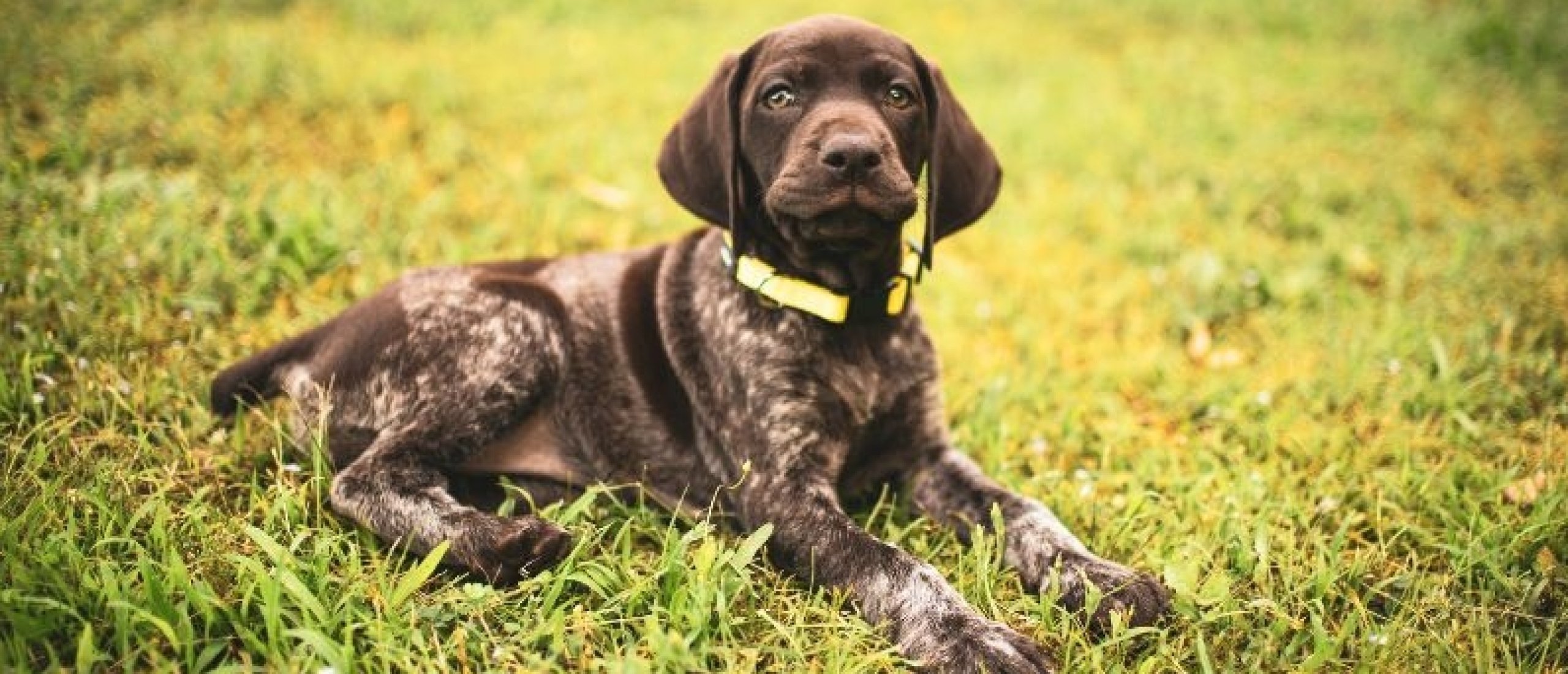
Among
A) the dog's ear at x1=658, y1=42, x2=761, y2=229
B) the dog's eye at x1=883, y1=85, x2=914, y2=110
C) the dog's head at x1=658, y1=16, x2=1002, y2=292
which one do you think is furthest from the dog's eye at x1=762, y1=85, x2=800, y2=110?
the dog's eye at x1=883, y1=85, x2=914, y2=110

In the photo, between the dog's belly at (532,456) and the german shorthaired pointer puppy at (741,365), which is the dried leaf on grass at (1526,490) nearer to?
the german shorthaired pointer puppy at (741,365)

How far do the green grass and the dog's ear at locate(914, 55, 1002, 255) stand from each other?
40.1 inches

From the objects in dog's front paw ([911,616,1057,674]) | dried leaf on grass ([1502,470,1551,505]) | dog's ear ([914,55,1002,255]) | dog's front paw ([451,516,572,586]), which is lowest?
dried leaf on grass ([1502,470,1551,505])

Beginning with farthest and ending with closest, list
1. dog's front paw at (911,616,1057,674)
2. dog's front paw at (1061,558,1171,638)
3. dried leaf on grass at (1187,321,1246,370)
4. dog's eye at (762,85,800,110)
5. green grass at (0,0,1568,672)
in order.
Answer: dried leaf on grass at (1187,321,1246,370) → dog's eye at (762,85,800,110) → dog's front paw at (1061,558,1171,638) → green grass at (0,0,1568,672) → dog's front paw at (911,616,1057,674)

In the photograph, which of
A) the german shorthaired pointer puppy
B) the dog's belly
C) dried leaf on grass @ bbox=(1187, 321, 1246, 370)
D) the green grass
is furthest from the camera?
dried leaf on grass @ bbox=(1187, 321, 1246, 370)

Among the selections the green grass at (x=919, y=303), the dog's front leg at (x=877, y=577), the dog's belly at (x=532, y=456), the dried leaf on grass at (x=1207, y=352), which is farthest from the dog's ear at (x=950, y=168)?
the dried leaf on grass at (x=1207, y=352)

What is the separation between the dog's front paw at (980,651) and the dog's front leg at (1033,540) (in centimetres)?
28

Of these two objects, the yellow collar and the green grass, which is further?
the yellow collar

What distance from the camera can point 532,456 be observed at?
3.63 m

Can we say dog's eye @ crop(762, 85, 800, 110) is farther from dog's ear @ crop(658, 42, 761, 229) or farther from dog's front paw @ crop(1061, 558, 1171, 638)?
dog's front paw @ crop(1061, 558, 1171, 638)

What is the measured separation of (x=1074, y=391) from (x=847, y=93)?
196 cm

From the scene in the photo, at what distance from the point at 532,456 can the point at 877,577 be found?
4.52 ft

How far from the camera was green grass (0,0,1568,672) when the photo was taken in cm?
278

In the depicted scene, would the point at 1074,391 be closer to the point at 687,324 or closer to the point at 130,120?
the point at 687,324
